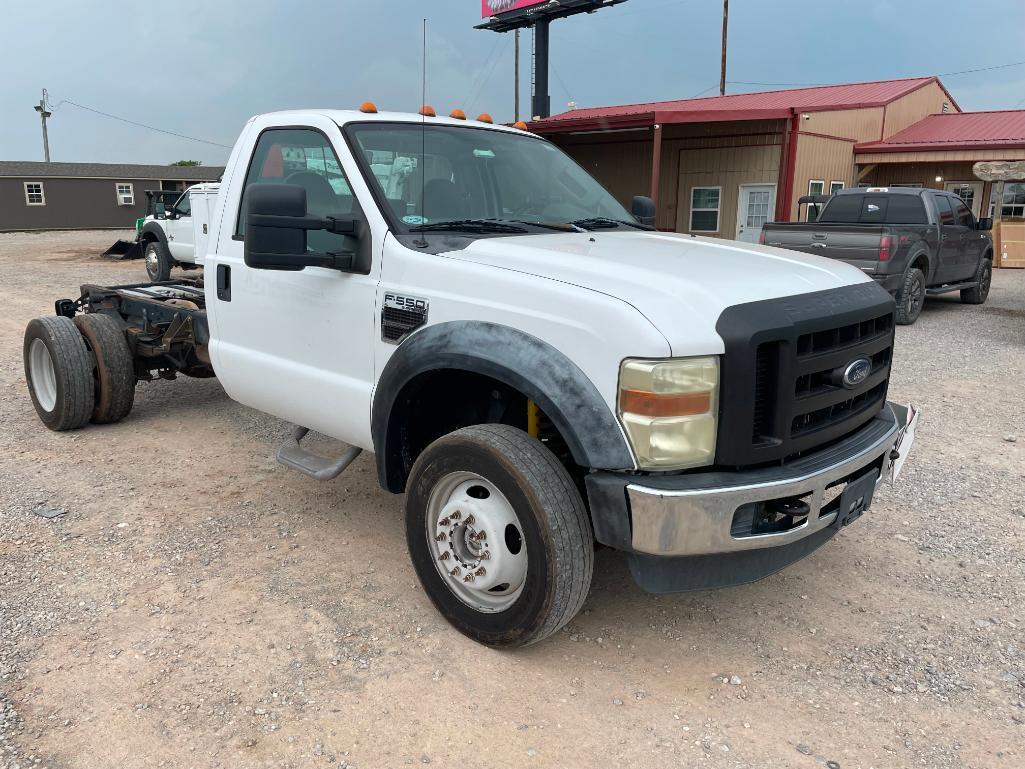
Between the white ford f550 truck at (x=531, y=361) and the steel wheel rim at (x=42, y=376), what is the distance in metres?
2.41

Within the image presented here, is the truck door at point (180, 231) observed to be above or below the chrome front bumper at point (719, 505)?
above

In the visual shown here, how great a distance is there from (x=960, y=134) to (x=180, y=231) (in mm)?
20024

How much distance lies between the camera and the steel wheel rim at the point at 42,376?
609cm

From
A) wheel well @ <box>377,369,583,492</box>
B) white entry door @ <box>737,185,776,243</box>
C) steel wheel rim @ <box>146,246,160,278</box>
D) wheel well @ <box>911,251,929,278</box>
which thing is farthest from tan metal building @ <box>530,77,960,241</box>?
wheel well @ <box>377,369,583,492</box>

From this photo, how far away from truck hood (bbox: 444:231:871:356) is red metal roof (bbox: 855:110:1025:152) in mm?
20493

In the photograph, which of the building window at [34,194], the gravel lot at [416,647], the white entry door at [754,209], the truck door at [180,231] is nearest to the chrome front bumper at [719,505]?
the gravel lot at [416,647]

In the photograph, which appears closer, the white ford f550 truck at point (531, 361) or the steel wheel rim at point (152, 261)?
the white ford f550 truck at point (531, 361)

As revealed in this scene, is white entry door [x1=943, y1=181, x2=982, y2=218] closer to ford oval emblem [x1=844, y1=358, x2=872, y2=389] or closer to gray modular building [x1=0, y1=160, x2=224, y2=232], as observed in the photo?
ford oval emblem [x1=844, y1=358, x2=872, y2=389]

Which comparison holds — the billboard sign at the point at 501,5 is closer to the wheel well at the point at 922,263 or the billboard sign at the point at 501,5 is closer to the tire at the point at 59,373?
the wheel well at the point at 922,263

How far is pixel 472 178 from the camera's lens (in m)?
4.00

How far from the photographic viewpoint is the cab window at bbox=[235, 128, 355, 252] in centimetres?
377

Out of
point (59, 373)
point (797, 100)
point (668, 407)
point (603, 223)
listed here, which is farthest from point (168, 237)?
point (797, 100)

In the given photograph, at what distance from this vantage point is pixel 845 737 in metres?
2.78

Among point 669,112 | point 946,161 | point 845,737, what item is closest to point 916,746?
point 845,737
